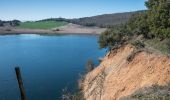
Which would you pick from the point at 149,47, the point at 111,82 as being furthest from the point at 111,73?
the point at 149,47

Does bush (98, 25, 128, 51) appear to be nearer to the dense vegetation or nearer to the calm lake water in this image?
the dense vegetation

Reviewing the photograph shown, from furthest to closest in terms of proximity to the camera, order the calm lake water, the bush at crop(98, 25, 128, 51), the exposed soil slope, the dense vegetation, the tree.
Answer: the bush at crop(98, 25, 128, 51) < the calm lake water < the dense vegetation < the tree < the exposed soil slope

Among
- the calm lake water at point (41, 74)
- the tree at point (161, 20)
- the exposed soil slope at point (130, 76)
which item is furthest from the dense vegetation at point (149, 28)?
the calm lake water at point (41, 74)

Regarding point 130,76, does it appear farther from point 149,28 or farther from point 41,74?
point 41,74

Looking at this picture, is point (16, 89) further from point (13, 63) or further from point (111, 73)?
point (13, 63)

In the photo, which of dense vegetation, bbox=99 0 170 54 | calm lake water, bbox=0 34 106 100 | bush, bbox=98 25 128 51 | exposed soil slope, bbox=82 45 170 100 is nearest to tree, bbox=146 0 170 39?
dense vegetation, bbox=99 0 170 54

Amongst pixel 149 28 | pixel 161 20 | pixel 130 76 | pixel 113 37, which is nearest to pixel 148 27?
pixel 149 28
